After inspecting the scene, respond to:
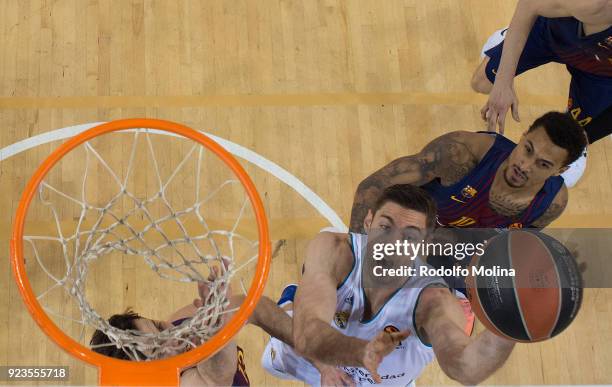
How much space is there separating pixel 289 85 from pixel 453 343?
5.85 ft

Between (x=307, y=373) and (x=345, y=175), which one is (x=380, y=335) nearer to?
(x=307, y=373)

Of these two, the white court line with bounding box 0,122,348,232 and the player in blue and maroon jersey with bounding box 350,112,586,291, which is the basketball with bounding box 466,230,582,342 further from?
the white court line with bounding box 0,122,348,232

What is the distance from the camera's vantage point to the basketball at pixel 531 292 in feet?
10.5

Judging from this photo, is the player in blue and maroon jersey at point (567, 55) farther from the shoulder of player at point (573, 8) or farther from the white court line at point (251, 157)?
the white court line at point (251, 157)

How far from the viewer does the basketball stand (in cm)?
321

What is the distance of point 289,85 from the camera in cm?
450

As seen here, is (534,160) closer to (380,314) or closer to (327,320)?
(380,314)

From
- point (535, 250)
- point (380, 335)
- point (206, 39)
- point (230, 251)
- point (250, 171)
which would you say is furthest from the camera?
point (206, 39)

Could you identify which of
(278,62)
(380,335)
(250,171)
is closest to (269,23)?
(278,62)

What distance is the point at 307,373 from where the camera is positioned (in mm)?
3793

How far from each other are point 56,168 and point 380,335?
197 centimetres

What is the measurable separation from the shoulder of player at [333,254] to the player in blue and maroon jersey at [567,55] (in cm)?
104

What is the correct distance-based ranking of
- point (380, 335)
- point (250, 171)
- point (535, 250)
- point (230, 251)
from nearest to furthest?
point (535, 250), point (380, 335), point (230, 251), point (250, 171)

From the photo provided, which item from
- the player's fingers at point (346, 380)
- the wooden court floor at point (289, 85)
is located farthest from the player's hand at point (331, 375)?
the wooden court floor at point (289, 85)
